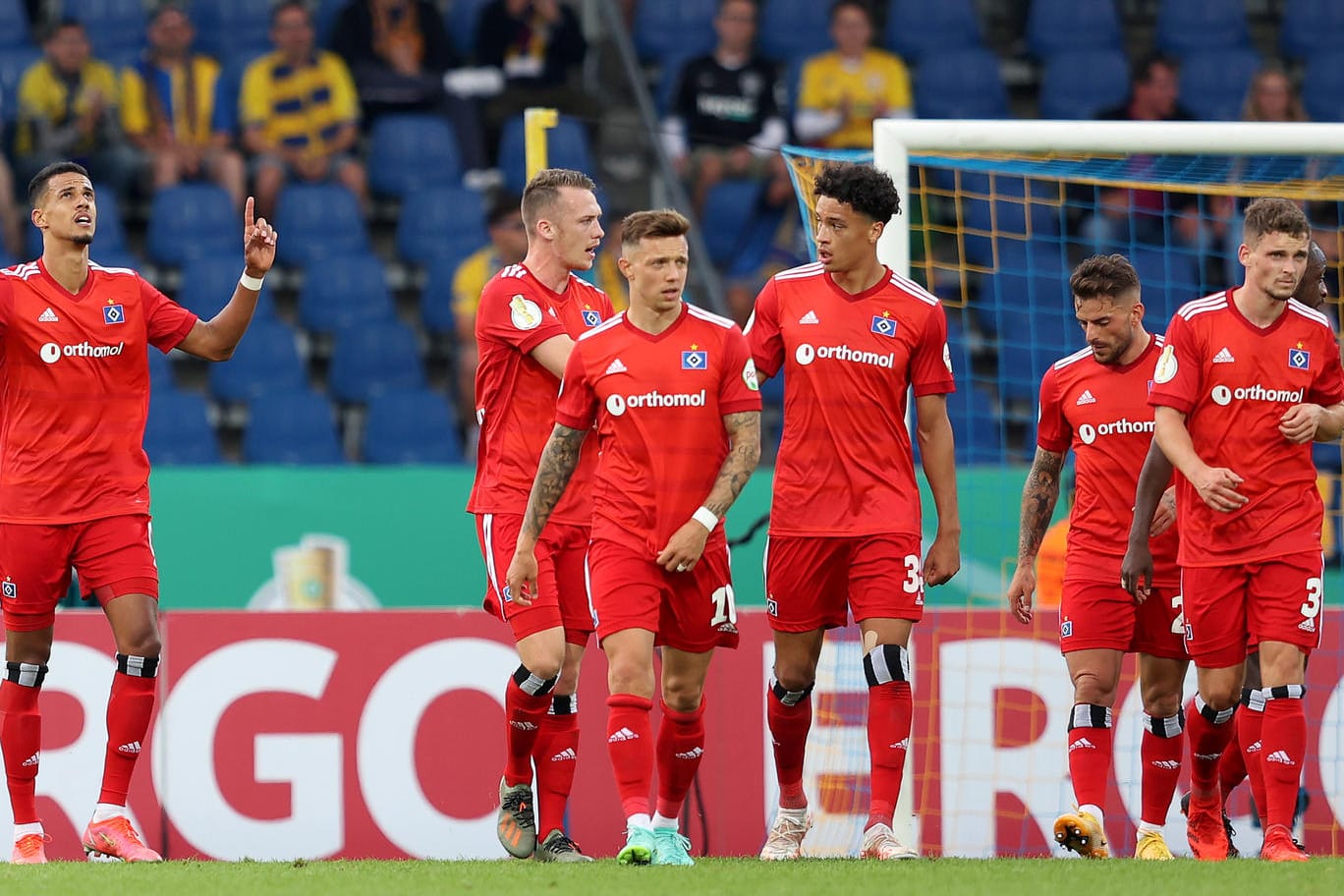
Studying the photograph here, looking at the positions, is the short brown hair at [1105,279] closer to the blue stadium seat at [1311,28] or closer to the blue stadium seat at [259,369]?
the blue stadium seat at [259,369]

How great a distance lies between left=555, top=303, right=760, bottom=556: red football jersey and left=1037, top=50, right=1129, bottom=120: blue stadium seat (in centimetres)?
856

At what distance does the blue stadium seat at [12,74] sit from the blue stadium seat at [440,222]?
2.76m

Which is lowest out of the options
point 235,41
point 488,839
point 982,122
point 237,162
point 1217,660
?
point 488,839

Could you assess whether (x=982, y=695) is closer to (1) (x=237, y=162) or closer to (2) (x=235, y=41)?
(1) (x=237, y=162)

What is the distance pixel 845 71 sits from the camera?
14.2 meters

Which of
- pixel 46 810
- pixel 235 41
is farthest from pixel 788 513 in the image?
pixel 235 41

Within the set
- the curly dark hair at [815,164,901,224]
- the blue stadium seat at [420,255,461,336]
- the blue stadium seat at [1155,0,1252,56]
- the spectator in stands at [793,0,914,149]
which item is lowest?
the curly dark hair at [815,164,901,224]

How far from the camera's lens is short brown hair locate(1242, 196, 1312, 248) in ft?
21.9

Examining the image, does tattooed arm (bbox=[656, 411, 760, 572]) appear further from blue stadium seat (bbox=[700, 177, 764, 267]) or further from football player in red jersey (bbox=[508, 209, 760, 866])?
blue stadium seat (bbox=[700, 177, 764, 267])

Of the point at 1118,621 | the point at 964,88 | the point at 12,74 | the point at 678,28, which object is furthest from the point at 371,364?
the point at 1118,621

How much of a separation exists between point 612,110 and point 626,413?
7729mm

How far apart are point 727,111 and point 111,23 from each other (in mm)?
4513

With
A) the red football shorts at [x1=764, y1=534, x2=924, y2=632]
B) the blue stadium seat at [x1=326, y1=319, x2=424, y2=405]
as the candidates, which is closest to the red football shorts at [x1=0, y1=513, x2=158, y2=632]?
the red football shorts at [x1=764, y1=534, x2=924, y2=632]

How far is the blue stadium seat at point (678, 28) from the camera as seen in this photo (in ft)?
48.3
